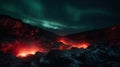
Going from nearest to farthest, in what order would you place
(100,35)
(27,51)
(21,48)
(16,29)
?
(21,48) < (27,51) < (16,29) < (100,35)

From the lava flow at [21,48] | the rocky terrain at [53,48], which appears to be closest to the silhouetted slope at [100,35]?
the rocky terrain at [53,48]

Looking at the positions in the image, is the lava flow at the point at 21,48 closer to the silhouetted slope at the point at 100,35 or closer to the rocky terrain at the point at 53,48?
the rocky terrain at the point at 53,48

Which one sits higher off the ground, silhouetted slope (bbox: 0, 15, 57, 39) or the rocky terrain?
silhouetted slope (bbox: 0, 15, 57, 39)

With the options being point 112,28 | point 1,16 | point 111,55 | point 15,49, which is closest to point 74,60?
point 111,55

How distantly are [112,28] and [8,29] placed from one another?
51964mm

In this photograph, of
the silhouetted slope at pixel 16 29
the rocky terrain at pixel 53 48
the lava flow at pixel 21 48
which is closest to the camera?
the rocky terrain at pixel 53 48

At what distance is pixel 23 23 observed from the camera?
93.6 meters

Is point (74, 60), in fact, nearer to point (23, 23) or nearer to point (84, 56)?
point (84, 56)

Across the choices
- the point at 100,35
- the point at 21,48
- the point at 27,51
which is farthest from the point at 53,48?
the point at 100,35

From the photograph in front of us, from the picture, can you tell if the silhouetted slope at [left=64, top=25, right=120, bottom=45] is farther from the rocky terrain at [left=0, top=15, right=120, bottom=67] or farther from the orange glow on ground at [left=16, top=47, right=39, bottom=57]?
the orange glow on ground at [left=16, top=47, right=39, bottom=57]

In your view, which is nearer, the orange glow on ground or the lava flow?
the lava flow

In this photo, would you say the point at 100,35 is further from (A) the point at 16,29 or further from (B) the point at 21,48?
(A) the point at 16,29

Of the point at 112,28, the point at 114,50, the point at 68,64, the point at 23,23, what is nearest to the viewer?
the point at 68,64

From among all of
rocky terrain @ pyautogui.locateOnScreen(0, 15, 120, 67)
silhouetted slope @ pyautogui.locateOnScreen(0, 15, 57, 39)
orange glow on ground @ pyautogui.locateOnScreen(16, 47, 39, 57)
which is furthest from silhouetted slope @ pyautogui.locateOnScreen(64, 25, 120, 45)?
orange glow on ground @ pyautogui.locateOnScreen(16, 47, 39, 57)
